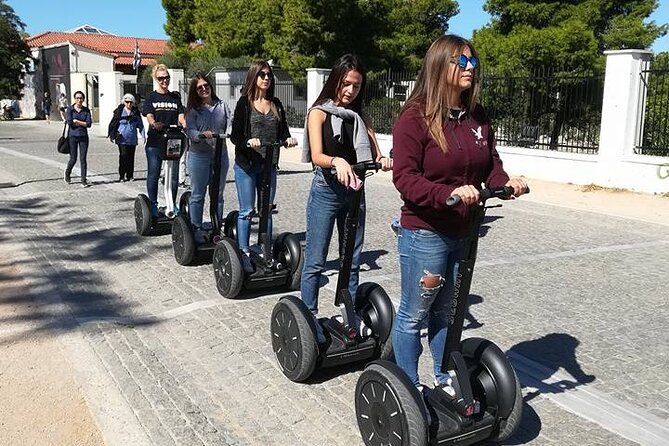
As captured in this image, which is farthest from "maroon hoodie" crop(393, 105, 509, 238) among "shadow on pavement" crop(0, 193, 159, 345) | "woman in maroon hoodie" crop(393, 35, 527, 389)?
"shadow on pavement" crop(0, 193, 159, 345)

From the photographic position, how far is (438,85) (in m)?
2.95

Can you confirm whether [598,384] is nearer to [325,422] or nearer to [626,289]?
[325,422]

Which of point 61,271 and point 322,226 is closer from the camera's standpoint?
point 322,226

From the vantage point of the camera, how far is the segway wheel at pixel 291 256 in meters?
5.62

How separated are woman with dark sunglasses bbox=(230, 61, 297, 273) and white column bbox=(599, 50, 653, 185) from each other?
9.39 m

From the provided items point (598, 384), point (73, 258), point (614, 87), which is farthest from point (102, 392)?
point (614, 87)

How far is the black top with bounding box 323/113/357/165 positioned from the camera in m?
4.02

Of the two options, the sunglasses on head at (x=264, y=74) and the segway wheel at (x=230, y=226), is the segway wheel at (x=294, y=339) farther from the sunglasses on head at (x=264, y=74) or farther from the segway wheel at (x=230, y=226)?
the segway wheel at (x=230, y=226)

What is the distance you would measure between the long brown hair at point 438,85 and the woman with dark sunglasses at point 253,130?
2.58 m

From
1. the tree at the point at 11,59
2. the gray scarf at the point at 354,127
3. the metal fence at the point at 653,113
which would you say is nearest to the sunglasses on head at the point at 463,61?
the gray scarf at the point at 354,127

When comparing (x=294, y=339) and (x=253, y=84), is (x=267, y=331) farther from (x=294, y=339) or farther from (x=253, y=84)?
(x=253, y=84)

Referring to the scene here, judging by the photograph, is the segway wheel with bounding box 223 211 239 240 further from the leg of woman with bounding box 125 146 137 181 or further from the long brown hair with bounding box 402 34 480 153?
the leg of woman with bounding box 125 146 137 181

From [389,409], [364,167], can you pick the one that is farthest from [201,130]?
[389,409]

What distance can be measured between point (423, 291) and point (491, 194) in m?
0.57
